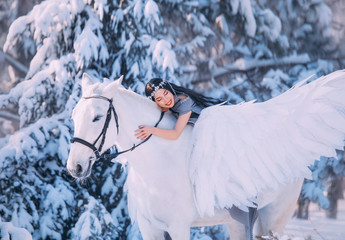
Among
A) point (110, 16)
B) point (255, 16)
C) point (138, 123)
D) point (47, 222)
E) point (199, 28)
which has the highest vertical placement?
point (255, 16)

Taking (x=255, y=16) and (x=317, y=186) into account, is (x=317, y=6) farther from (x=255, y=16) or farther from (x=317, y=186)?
(x=317, y=186)

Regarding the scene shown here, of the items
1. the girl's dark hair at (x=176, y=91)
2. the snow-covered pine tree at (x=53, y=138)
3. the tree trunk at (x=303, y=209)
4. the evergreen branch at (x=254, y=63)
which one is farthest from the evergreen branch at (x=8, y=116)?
the tree trunk at (x=303, y=209)

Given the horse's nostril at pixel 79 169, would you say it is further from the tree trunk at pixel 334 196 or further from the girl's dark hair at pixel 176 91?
the tree trunk at pixel 334 196

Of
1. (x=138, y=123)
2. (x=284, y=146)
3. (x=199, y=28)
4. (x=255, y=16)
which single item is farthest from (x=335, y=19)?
(x=138, y=123)

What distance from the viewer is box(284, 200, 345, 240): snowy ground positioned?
6968mm

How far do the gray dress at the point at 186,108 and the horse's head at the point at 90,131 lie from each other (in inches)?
19.0

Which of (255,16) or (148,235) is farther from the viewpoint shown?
(255,16)

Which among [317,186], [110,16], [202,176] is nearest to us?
[202,176]

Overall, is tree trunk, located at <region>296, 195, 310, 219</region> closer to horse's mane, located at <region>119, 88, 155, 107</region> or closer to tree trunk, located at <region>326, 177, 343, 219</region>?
tree trunk, located at <region>326, 177, 343, 219</region>

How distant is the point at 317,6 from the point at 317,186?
3.43 meters

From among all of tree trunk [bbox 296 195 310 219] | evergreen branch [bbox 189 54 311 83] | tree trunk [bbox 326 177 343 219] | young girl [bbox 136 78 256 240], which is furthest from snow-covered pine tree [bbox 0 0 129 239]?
tree trunk [bbox 326 177 343 219]

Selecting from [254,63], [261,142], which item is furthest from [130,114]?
[254,63]

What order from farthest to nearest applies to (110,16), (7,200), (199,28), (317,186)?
1. (317,186)
2. (199,28)
3. (110,16)
4. (7,200)

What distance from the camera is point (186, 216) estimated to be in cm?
254
